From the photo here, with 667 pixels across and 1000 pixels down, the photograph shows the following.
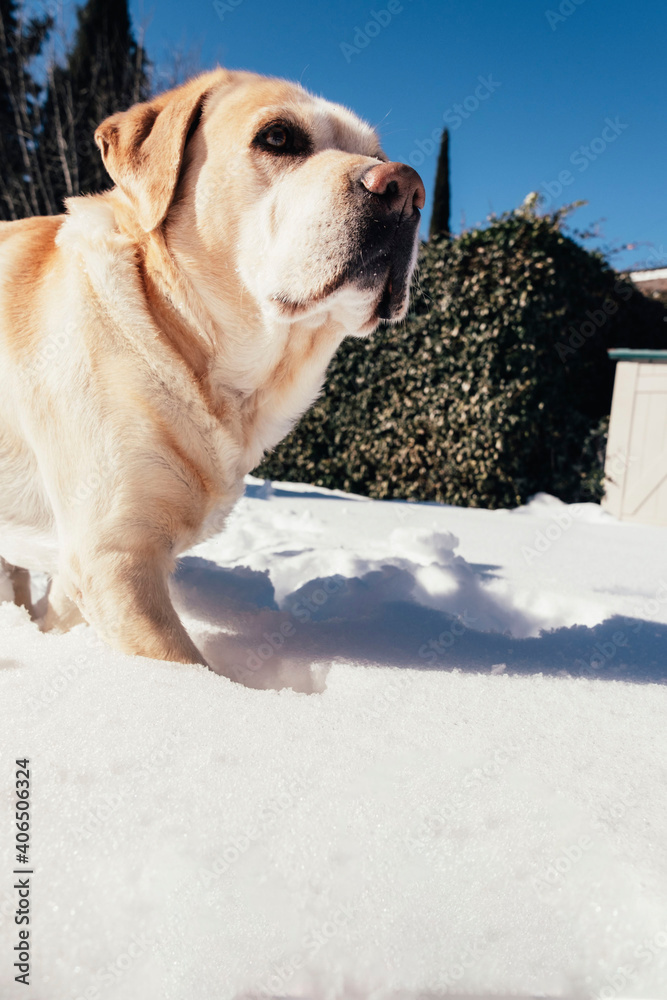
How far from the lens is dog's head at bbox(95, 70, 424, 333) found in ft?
5.88

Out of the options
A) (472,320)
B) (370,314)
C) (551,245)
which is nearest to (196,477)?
(370,314)

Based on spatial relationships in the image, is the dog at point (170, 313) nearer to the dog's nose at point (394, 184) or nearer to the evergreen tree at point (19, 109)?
the dog's nose at point (394, 184)

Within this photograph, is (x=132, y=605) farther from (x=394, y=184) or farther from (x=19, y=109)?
(x=19, y=109)

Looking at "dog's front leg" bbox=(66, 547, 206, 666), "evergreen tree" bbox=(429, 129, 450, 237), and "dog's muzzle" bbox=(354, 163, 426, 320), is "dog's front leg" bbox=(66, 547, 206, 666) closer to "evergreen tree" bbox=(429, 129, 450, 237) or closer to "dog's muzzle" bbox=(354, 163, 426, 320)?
"dog's muzzle" bbox=(354, 163, 426, 320)

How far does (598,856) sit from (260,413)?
64.4 inches

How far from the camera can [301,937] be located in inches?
33.6

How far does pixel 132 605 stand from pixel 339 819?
85 centimetres

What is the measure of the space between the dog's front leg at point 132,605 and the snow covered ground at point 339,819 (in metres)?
0.07

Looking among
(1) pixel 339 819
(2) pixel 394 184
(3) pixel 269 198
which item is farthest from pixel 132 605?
(2) pixel 394 184

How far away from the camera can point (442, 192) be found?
16406mm

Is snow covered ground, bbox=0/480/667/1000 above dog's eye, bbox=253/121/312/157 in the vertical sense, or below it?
below

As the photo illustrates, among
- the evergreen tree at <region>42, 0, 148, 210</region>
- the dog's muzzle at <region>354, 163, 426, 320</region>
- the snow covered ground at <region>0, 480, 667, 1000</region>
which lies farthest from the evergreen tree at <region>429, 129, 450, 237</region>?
the snow covered ground at <region>0, 480, 667, 1000</region>

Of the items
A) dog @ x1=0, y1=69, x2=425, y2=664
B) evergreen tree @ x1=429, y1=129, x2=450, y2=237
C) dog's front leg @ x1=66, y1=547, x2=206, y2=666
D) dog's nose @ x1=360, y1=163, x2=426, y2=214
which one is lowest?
dog's front leg @ x1=66, y1=547, x2=206, y2=666

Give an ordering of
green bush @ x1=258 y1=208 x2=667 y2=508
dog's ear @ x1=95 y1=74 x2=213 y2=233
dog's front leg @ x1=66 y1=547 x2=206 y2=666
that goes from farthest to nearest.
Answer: green bush @ x1=258 y1=208 x2=667 y2=508, dog's ear @ x1=95 y1=74 x2=213 y2=233, dog's front leg @ x1=66 y1=547 x2=206 y2=666
